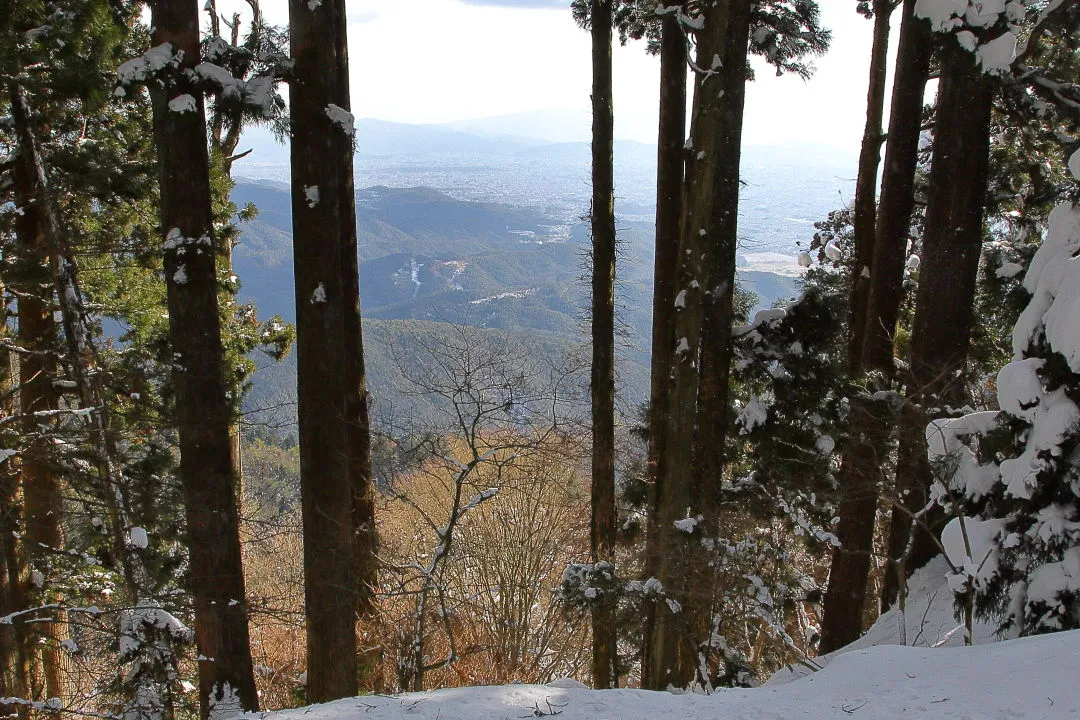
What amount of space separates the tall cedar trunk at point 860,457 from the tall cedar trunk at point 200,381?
4.97 m

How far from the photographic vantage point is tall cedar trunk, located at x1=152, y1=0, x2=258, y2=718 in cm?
516

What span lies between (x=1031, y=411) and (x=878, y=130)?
565 cm

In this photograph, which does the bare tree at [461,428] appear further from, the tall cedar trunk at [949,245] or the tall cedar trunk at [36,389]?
the tall cedar trunk at [36,389]

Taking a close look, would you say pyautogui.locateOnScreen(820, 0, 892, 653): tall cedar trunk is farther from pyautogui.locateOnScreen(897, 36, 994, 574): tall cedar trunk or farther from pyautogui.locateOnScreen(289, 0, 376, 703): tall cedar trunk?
pyautogui.locateOnScreen(289, 0, 376, 703): tall cedar trunk

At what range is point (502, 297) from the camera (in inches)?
3511

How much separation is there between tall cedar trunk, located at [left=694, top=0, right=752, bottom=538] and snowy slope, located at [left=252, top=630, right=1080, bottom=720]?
3207 millimetres

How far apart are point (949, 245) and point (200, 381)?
6.21 meters

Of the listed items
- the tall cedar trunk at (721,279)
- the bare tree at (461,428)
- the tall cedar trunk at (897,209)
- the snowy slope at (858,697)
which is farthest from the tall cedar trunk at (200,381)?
the tall cedar trunk at (897,209)

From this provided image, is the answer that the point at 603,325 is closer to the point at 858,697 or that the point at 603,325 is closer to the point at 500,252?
the point at 858,697

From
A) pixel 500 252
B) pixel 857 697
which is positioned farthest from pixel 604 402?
pixel 500 252

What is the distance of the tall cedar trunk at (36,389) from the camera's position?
26.1 feet

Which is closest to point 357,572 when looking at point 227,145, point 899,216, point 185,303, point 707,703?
point 185,303

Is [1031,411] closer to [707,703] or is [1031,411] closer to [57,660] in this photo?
[707,703]

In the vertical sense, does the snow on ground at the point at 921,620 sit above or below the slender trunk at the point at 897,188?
below
